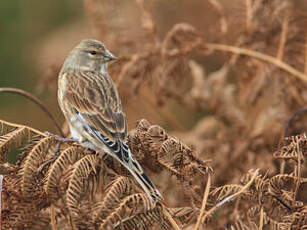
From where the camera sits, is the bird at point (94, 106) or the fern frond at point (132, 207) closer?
the fern frond at point (132, 207)

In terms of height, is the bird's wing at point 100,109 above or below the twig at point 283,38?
below

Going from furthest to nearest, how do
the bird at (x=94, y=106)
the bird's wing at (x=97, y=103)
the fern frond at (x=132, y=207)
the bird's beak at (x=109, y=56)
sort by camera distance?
the bird's beak at (x=109, y=56) → the bird's wing at (x=97, y=103) → the bird at (x=94, y=106) → the fern frond at (x=132, y=207)

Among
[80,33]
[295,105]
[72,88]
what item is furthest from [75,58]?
[80,33]

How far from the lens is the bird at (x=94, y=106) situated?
3.61 m

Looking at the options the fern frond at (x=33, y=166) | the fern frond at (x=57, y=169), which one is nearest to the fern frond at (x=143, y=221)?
the fern frond at (x=57, y=169)

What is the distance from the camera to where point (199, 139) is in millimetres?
5375

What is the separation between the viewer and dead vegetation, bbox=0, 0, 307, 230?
3105 millimetres

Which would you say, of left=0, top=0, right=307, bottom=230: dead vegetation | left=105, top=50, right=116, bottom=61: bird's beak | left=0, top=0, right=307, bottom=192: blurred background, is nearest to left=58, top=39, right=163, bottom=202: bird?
left=105, top=50, right=116, bottom=61: bird's beak

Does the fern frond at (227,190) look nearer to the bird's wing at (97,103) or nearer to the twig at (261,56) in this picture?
the bird's wing at (97,103)

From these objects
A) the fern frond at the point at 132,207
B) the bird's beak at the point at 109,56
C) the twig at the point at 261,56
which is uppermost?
the bird's beak at the point at 109,56

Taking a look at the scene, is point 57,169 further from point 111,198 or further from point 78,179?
point 111,198

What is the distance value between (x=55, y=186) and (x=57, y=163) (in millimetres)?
120

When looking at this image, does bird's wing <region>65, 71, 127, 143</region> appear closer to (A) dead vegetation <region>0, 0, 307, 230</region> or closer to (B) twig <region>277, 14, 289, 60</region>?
(A) dead vegetation <region>0, 0, 307, 230</region>

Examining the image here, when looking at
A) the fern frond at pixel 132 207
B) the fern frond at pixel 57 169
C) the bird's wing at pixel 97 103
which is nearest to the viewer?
the fern frond at pixel 132 207
